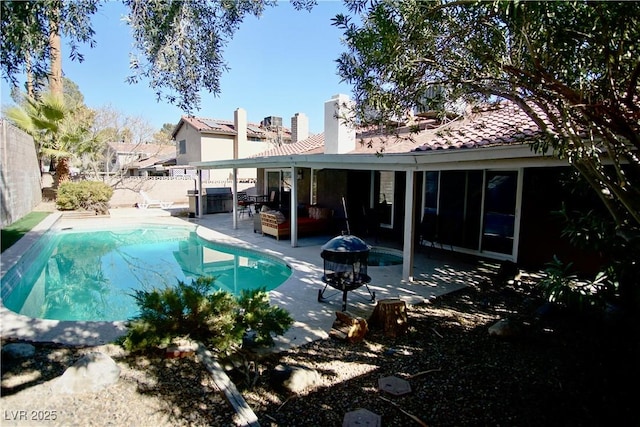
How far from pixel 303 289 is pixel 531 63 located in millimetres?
5386

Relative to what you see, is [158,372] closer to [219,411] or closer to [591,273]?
[219,411]

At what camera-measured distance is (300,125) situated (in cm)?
2366

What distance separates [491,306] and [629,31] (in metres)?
4.62

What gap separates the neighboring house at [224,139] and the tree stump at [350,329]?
85.3 feet

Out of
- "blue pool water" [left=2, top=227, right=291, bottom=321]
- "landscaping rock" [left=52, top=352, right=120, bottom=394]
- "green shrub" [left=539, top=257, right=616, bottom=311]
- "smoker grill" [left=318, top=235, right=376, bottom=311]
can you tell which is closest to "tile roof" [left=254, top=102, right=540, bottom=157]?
"smoker grill" [left=318, top=235, right=376, bottom=311]

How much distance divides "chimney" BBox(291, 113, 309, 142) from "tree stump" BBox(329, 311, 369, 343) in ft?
64.3

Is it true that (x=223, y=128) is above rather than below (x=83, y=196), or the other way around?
above

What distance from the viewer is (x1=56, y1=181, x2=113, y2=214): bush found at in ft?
60.5

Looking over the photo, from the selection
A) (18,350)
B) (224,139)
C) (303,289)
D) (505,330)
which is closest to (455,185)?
(303,289)

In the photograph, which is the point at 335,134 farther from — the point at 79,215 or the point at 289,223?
the point at 79,215

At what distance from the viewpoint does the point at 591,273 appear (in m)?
8.16

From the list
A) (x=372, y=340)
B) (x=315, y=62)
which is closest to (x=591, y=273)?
(x=372, y=340)

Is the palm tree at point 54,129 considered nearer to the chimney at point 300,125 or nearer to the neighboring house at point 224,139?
the neighboring house at point 224,139

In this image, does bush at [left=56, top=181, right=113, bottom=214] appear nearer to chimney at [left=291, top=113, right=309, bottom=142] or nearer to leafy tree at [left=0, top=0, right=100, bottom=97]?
chimney at [left=291, top=113, right=309, bottom=142]
